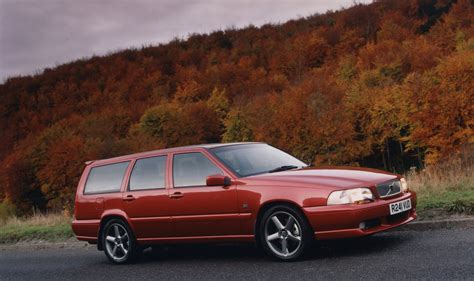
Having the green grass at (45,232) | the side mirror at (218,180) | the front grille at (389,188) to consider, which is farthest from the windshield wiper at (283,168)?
the green grass at (45,232)

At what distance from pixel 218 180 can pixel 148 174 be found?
1.58 m

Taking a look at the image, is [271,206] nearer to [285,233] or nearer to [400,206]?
[285,233]

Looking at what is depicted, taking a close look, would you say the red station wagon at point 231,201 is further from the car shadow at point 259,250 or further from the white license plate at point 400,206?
the car shadow at point 259,250

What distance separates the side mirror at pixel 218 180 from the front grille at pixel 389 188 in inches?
75.1

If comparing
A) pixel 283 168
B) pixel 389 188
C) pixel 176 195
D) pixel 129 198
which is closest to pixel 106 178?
pixel 129 198

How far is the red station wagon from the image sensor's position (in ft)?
25.2

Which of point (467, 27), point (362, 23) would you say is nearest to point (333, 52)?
point (362, 23)

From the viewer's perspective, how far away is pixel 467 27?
109188mm

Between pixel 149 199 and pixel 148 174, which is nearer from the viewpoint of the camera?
pixel 149 199

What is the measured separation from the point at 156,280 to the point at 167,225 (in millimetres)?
1351

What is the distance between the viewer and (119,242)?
9719mm

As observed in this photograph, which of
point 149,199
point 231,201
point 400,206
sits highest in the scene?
point 149,199

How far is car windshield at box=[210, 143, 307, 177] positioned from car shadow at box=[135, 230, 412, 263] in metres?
1.15

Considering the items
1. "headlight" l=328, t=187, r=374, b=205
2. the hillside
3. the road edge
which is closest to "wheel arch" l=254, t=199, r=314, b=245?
"headlight" l=328, t=187, r=374, b=205
